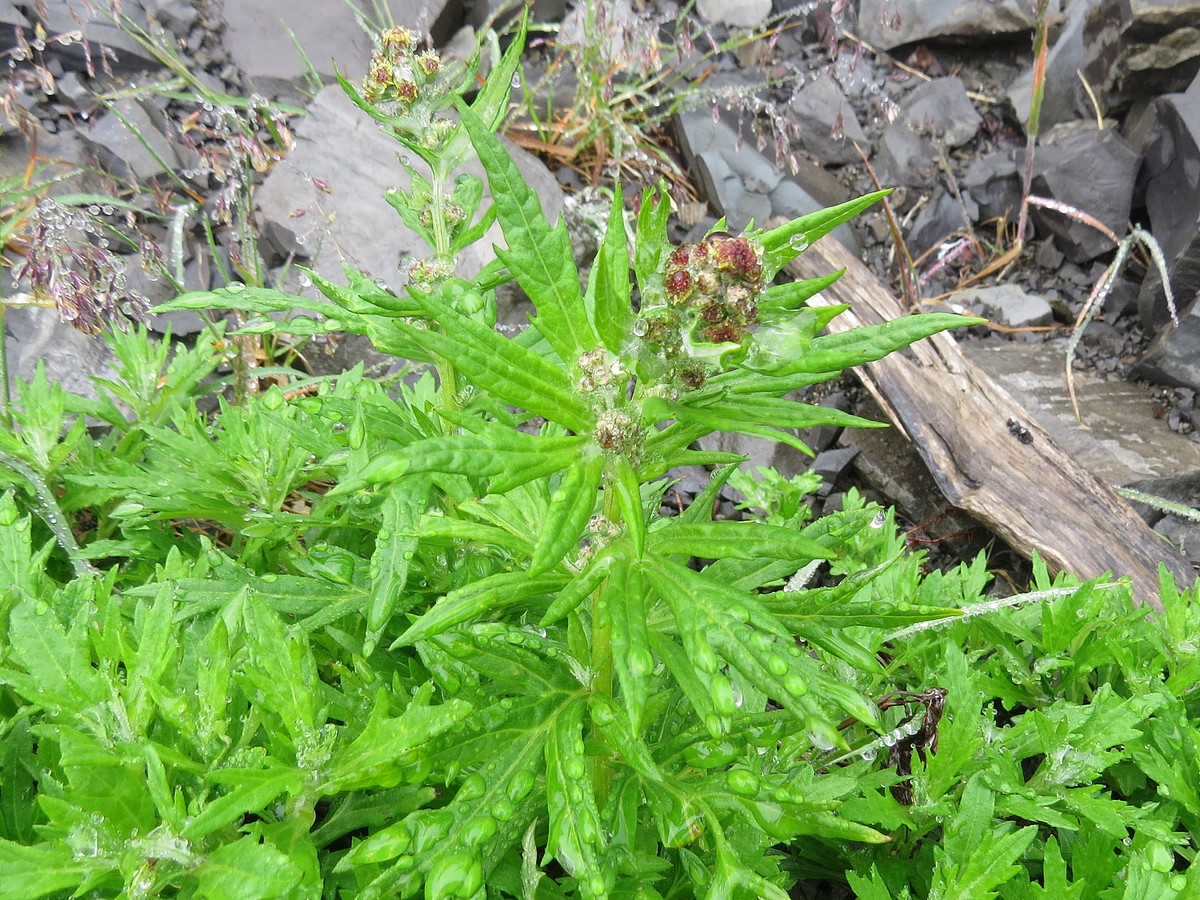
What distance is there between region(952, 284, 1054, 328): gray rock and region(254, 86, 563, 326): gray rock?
242 cm

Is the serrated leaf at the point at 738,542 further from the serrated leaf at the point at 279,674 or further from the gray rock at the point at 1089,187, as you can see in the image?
the gray rock at the point at 1089,187

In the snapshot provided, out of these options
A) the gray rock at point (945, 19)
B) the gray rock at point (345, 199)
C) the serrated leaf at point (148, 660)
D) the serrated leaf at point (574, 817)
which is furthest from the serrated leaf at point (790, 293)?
the gray rock at point (945, 19)

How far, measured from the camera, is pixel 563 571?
1513 mm

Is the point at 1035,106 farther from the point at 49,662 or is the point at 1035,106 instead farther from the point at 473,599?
the point at 49,662

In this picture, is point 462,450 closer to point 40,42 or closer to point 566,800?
point 566,800

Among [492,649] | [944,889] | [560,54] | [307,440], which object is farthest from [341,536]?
[560,54]

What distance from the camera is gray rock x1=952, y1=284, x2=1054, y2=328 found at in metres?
4.71

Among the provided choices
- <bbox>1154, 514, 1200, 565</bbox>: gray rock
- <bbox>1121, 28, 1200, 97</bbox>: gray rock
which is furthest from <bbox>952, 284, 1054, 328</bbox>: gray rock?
<bbox>1121, 28, 1200, 97</bbox>: gray rock

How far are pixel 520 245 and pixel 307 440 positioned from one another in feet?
3.55

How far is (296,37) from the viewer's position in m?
5.20

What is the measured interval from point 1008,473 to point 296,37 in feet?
15.6

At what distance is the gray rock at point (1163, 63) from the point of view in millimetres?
4887

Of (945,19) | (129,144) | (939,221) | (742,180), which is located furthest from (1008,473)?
(129,144)

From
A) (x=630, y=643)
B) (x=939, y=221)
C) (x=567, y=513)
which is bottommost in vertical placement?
(x=939, y=221)
